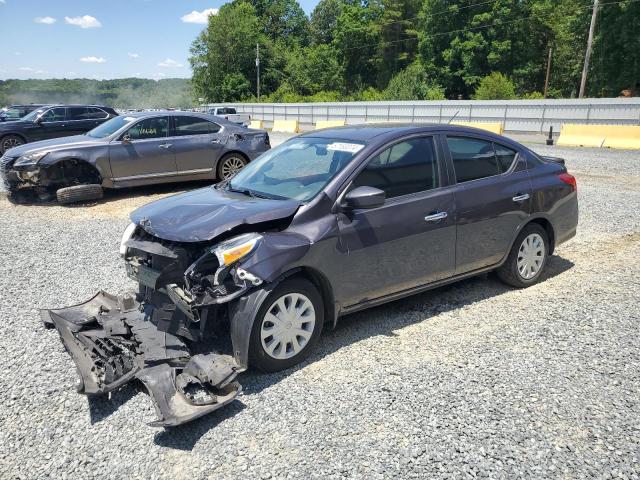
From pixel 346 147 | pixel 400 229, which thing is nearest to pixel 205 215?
pixel 346 147

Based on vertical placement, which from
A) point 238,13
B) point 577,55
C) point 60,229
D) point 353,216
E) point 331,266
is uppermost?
point 238,13

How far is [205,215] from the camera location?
12.5ft

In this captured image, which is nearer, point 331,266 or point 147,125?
point 331,266

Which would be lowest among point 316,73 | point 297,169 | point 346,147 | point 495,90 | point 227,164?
point 227,164

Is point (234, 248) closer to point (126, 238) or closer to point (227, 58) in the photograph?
point (126, 238)

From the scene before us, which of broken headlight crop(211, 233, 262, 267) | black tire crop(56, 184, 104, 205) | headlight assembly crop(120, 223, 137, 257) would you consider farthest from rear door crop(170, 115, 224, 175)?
broken headlight crop(211, 233, 262, 267)

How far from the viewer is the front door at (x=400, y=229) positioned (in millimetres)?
3979

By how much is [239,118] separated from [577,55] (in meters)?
35.1

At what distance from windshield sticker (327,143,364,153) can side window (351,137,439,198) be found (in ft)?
0.58

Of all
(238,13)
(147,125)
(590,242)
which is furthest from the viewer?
(238,13)

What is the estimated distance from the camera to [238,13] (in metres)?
79.4

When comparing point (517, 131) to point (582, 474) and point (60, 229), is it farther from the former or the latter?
point (582, 474)

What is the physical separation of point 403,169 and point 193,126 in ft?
23.3

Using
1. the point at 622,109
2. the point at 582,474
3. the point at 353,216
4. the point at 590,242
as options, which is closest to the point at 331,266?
the point at 353,216
